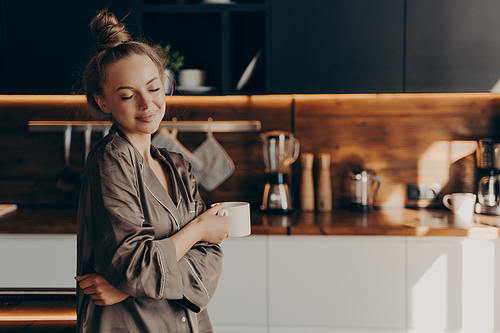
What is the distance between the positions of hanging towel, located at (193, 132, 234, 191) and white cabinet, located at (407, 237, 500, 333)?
3.37ft

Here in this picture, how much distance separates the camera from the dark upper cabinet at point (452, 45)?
184 centimetres

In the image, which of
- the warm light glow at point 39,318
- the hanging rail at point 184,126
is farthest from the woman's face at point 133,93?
the hanging rail at point 184,126

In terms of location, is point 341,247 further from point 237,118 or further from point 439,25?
point 439,25

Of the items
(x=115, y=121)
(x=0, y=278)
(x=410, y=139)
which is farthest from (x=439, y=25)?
(x=0, y=278)

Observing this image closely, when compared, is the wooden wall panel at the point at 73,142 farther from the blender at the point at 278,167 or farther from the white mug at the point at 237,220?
the white mug at the point at 237,220

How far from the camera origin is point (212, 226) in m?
0.94

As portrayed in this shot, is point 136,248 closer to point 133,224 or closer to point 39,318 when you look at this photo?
point 133,224

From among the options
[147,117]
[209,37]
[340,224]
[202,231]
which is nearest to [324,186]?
[340,224]

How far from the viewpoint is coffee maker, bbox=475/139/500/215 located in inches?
75.2

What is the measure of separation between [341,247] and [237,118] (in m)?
0.94

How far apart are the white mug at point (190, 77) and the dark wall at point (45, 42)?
0.40 meters

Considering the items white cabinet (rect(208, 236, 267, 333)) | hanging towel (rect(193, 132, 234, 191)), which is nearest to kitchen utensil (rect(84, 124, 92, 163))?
hanging towel (rect(193, 132, 234, 191))

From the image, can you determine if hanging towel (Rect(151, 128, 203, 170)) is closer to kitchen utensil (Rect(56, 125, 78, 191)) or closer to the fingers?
kitchen utensil (Rect(56, 125, 78, 191))

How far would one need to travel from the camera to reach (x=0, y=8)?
6.30 ft
